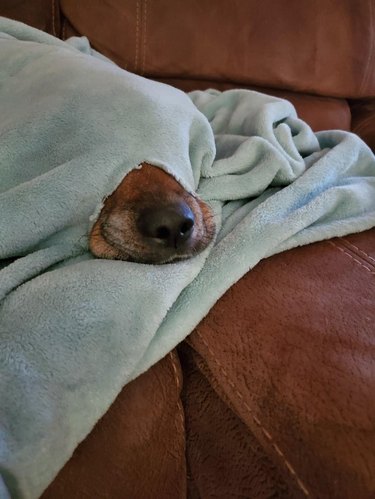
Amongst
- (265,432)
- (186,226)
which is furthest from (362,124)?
(265,432)

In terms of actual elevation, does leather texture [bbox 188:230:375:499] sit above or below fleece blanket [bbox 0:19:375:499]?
below

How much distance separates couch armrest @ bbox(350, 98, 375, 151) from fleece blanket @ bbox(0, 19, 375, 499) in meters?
0.60

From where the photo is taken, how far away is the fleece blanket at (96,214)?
509mm

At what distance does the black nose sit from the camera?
654 millimetres

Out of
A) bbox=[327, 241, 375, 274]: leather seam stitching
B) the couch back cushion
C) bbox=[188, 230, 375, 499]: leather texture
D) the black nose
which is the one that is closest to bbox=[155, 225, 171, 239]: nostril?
the black nose

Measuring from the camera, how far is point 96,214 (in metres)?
0.68

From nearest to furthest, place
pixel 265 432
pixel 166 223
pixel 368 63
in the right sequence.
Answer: pixel 265 432 → pixel 166 223 → pixel 368 63

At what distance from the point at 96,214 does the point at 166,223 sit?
109 mm

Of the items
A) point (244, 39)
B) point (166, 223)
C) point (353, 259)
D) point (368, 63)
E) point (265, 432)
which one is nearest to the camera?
point (265, 432)

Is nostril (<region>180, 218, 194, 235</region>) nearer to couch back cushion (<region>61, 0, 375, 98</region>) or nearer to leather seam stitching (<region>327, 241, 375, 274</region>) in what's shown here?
leather seam stitching (<region>327, 241, 375, 274</region>)

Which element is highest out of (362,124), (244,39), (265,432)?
(244,39)

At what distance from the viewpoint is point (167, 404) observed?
1.97 ft

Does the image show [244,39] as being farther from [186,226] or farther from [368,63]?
[186,226]

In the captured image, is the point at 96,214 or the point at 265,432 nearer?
the point at 265,432
